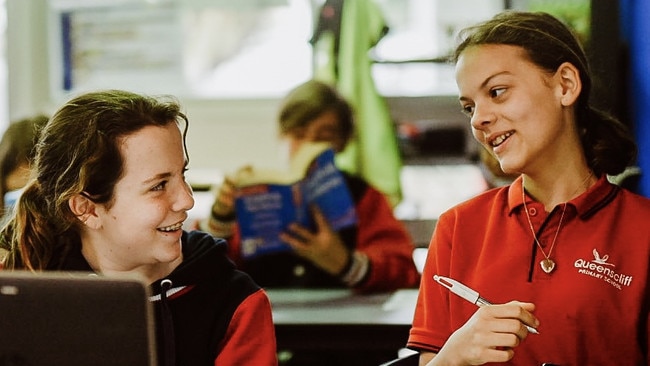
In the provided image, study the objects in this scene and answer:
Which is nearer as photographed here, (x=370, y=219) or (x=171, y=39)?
(x=370, y=219)

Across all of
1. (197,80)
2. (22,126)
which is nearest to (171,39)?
(197,80)

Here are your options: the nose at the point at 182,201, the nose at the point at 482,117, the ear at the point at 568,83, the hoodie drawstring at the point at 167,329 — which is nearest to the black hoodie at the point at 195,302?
the hoodie drawstring at the point at 167,329

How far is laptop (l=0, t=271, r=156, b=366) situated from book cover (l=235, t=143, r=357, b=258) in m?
1.54

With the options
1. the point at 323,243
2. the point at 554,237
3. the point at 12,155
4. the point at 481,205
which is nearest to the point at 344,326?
the point at 323,243

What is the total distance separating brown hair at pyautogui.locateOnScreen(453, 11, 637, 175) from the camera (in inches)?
61.0

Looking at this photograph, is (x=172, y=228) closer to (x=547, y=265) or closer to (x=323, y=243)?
(x=547, y=265)

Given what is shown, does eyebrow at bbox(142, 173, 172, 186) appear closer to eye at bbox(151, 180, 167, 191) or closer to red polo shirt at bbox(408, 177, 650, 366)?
eye at bbox(151, 180, 167, 191)

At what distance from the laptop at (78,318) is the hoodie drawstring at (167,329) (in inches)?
19.1

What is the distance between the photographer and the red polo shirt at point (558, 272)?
56.8 inches

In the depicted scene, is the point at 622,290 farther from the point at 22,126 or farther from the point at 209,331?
the point at 22,126

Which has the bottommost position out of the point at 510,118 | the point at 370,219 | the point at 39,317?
the point at 370,219

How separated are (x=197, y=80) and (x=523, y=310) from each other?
351 cm

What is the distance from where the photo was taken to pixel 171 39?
15.2 feet

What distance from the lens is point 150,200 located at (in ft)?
4.95
